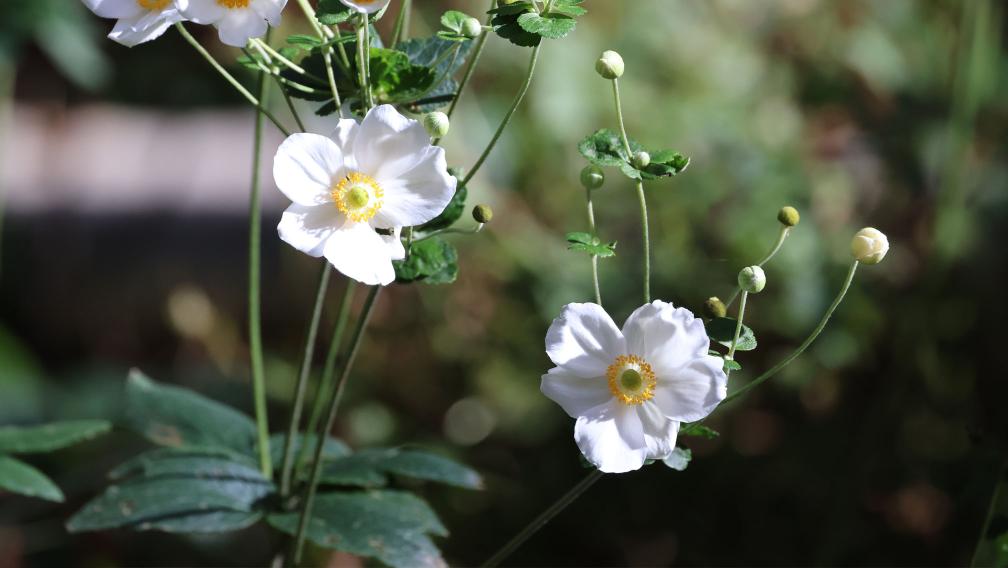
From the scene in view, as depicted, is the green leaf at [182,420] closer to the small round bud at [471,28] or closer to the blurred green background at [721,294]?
the small round bud at [471,28]

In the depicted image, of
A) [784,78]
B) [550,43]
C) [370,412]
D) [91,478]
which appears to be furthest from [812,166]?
[91,478]

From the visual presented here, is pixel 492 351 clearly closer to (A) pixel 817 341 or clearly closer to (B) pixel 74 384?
(A) pixel 817 341

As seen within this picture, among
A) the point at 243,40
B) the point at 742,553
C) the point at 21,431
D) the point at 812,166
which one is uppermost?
the point at 243,40

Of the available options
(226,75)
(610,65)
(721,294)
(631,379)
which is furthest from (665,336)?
(721,294)

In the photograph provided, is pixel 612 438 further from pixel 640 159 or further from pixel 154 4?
pixel 154 4

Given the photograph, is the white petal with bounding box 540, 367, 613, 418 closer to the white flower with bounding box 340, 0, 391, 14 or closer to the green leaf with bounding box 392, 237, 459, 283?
the green leaf with bounding box 392, 237, 459, 283

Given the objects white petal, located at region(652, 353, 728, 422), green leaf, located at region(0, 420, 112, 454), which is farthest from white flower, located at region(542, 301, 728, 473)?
green leaf, located at region(0, 420, 112, 454)
